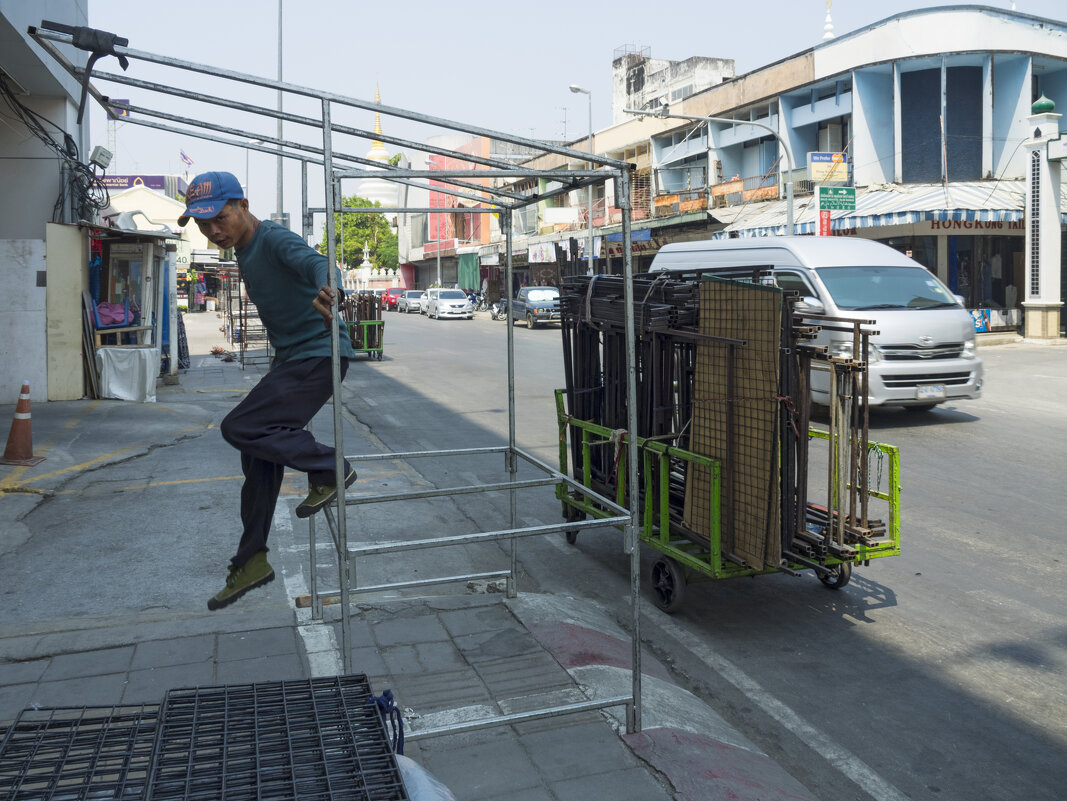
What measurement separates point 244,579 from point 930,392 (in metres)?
10.3

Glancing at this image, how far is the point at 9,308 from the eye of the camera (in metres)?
13.5

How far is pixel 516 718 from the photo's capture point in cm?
356

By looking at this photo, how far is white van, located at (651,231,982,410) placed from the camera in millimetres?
11859

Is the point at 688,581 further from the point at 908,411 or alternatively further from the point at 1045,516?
the point at 908,411

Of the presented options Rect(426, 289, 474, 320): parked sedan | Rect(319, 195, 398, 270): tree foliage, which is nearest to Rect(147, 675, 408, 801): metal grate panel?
Rect(426, 289, 474, 320): parked sedan

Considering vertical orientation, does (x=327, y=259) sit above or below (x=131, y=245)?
below

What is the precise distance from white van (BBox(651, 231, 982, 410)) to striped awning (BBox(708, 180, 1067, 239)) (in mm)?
12740

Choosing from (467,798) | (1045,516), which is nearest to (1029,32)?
(1045,516)

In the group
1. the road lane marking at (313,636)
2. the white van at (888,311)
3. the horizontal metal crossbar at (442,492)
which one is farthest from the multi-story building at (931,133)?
the horizontal metal crossbar at (442,492)

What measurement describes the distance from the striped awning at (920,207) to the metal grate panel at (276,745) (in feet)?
79.4

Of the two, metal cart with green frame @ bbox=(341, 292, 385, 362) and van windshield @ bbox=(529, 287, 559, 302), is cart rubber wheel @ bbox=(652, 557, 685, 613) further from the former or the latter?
van windshield @ bbox=(529, 287, 559, 302)

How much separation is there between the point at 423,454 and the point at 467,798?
229cm

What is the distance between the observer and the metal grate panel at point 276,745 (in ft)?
7.14

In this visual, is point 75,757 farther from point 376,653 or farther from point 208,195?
point 376,653
